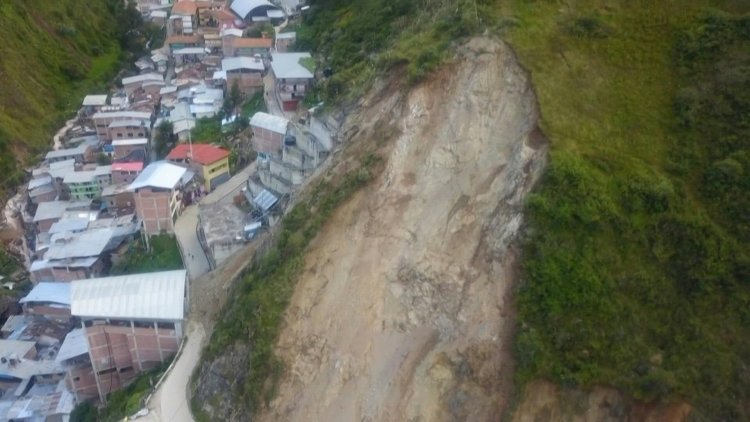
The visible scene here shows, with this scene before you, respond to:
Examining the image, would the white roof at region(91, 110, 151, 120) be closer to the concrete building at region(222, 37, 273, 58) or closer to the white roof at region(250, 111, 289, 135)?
the concrete building at region(222, 37, 273, 58)

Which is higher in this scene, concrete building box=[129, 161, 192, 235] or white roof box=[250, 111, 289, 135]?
white roof box=[250, 111, 289, 135]

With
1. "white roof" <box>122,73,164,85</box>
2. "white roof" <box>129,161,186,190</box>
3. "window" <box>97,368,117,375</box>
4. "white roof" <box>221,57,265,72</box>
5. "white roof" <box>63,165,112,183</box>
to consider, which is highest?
"white roof" <box>221,57,265,72</box>

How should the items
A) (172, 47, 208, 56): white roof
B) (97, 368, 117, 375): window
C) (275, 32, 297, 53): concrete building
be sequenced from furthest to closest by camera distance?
(172, 47, 208, 56): white roof, (275, 32, 297, 53): concrete building, (97, 368, 117, 375): window

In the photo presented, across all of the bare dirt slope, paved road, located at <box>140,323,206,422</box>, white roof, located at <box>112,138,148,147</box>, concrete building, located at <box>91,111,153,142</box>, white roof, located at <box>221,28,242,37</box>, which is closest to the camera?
the bare dirt slope

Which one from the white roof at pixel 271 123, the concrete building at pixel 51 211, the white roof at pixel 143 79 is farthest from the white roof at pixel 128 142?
the white roof at pixel 271 123

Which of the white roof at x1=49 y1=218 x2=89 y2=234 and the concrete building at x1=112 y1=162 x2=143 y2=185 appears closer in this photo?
the white roof at x1=49 y1=218 x2=89 y2=234

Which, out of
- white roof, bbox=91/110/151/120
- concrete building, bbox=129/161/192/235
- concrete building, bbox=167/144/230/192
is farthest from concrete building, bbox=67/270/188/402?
white roof, bbox=91/110/151/120

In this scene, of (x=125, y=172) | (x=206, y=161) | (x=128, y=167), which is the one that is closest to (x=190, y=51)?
(x=128, y=167)
